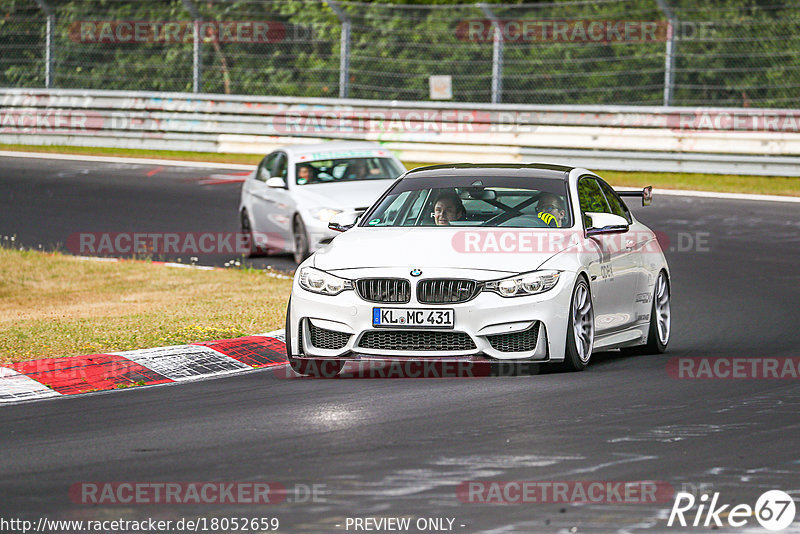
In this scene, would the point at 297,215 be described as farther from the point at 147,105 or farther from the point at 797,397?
the point at 147,105

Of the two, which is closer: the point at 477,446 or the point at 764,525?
the point at 764,525

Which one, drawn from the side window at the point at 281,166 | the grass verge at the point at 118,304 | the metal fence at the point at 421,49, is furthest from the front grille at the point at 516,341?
the metal fence at the point at 421,49

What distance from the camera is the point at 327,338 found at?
976 centimetres

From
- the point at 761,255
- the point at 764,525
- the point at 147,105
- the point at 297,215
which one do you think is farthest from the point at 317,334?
the point at 147,105

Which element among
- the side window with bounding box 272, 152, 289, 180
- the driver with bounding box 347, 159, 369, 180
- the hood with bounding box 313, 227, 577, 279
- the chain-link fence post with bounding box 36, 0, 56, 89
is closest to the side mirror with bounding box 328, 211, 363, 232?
the hood with bounding box 313, 227, 577, 279

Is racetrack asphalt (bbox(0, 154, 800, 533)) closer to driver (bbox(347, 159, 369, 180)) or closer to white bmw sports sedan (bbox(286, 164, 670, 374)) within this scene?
white bmw sports sedan (bbox(286, 164, 670, 374))

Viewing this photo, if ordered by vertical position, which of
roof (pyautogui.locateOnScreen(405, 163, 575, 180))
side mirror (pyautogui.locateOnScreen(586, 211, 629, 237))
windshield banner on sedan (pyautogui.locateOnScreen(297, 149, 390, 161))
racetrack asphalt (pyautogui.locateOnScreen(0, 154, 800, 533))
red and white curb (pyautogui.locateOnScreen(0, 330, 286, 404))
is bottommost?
red and white curb (pyautogui.locateOnScreen(0, 330, 286, 404))

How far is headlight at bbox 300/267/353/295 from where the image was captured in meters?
9.66

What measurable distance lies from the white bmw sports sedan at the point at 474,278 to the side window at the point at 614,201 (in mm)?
482

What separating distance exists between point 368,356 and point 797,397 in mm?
2654

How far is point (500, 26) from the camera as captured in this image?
2634 cm

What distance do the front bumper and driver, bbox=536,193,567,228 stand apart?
0.87m

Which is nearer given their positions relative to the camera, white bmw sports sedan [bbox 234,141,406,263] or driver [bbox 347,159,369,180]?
white bmw sports sedan [bbox 234,141,406,263]

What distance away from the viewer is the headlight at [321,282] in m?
9.66
